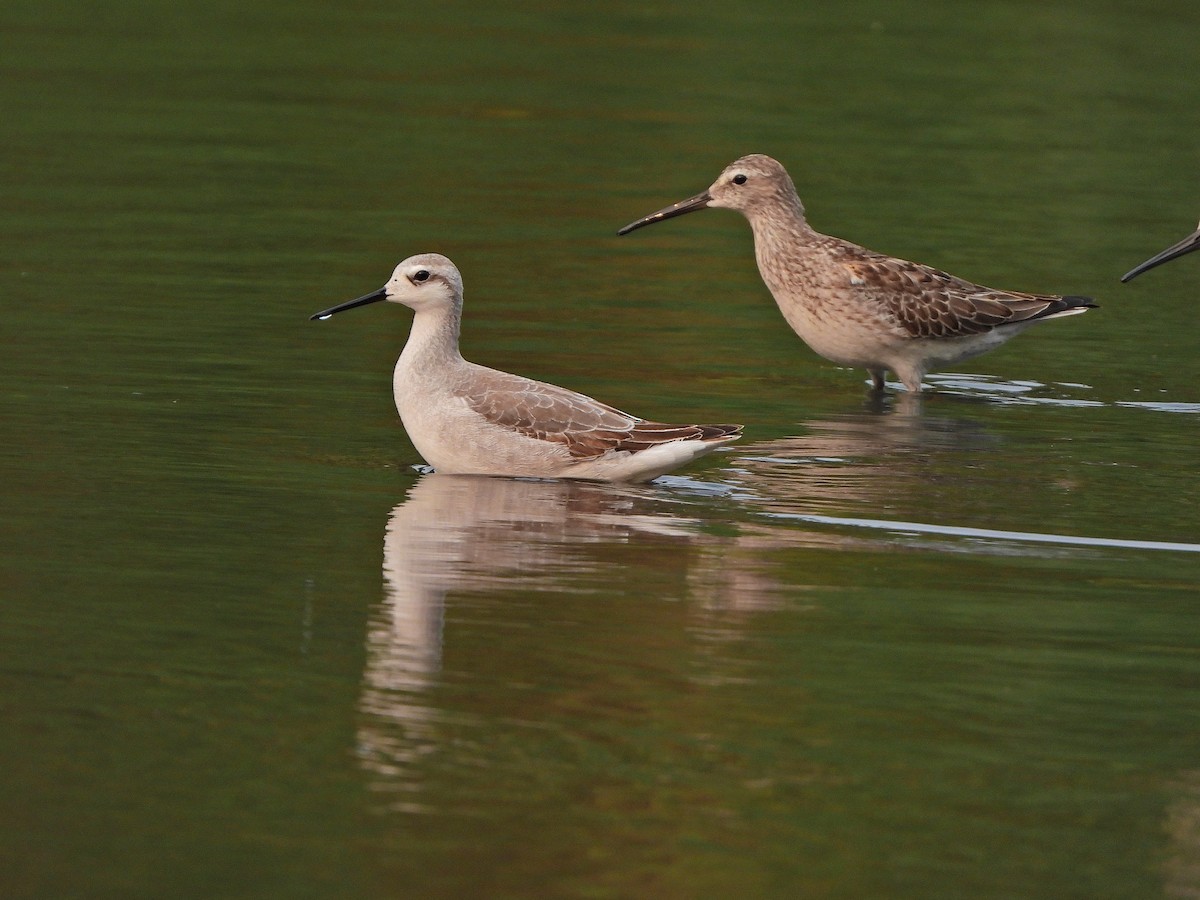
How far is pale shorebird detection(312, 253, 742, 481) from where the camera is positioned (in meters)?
11.4

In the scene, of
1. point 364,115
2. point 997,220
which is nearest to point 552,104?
point 364,115

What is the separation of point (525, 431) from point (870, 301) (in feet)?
12.9

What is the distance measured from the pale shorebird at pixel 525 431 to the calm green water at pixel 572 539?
16 cm

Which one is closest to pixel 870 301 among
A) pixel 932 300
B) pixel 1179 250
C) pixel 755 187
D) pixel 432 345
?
pixel 932 300

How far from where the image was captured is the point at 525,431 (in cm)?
1153

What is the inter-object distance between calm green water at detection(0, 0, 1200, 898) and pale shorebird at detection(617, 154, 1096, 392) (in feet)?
1.20

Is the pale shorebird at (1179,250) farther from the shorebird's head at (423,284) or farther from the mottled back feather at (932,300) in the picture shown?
the shorebird's head at (423,284)

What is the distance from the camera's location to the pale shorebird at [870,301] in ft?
48.2

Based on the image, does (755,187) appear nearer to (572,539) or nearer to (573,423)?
(573,423)

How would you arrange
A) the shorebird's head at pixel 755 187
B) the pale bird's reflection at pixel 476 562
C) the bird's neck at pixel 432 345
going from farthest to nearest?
the shorebird's head at pixel 755 187, the bird's neck at pixel 432 345, the pale bird's reflection at pixel 476 562

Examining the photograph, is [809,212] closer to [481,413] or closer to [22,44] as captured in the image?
[481,413]

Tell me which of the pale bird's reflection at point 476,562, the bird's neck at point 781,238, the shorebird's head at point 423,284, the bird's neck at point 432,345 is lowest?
the pale bird's reflection at point 476,562

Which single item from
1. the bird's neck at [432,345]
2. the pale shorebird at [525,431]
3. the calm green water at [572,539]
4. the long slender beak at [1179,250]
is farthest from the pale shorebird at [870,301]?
the bird's neck at [432,345]

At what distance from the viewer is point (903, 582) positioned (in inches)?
380
